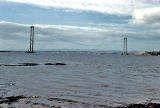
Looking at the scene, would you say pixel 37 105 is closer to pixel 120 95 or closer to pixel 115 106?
pixel 115 106

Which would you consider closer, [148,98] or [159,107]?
[159,107]

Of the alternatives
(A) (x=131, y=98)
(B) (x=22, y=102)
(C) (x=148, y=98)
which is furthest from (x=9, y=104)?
(C) (x=148, y=98)

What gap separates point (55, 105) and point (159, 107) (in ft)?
20.3

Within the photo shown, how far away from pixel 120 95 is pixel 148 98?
6.89 ft

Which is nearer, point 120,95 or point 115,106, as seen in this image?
point 115,106

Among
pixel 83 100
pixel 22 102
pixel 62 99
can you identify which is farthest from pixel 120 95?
pixel 22 102

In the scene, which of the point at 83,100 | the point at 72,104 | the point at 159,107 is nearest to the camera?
the point at 159,107

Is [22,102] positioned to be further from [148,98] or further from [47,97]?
[148,98]

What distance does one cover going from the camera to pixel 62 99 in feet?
47.7

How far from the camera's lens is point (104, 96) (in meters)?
15.7

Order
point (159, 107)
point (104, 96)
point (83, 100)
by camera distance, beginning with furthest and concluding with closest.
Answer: point (104, 96)
point (83, 100)
point (159, 107)

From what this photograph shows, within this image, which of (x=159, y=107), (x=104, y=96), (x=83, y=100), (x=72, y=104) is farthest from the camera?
(x=104, y=96)

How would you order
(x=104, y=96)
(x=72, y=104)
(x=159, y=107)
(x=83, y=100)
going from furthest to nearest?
(x=104, y=96), (x=83, y=100), (x=72, y=104), (x=159, y=107)

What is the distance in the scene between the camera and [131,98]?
15.2m
